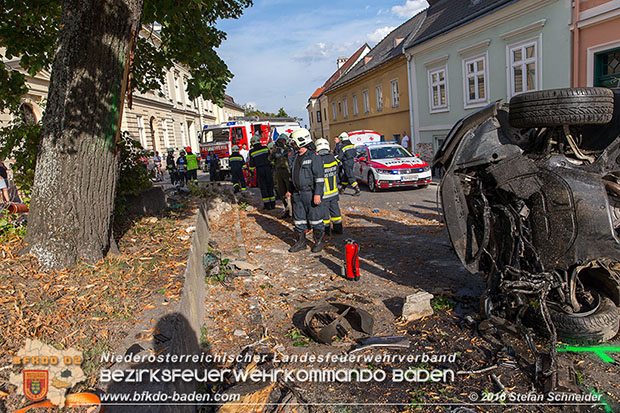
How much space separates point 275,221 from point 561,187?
6971mm

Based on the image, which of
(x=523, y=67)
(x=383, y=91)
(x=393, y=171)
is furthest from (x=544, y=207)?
(x=383, y=91)

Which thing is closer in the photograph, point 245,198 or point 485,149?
point 485,149

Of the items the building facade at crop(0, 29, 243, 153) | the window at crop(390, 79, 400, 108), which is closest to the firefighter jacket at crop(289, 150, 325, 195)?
the building facade at crop(0, 29, 243, 153)

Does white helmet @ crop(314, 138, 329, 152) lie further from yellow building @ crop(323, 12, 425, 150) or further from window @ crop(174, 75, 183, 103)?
window @ crop(174, 75, 183, 103)

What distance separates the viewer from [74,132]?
407cm

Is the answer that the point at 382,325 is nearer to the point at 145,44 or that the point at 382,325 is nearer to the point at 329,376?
the point at 329,376

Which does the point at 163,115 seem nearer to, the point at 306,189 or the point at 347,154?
the point at 347,154

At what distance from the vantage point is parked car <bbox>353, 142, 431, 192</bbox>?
13195 millimetres

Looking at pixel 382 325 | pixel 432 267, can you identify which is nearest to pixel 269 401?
pixel 382 325

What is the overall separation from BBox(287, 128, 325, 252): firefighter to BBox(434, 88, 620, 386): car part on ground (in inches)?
111

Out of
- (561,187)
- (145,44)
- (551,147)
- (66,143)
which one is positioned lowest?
(561,187)

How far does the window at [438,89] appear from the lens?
19.3 meters

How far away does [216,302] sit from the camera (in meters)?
4.87

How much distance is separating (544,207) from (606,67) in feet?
38.1
